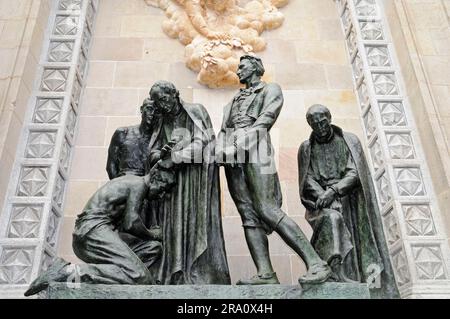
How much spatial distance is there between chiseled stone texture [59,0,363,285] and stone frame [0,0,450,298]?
6.5 inches

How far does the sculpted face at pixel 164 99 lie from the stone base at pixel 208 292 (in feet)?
5.22

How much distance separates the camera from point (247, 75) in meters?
4.62

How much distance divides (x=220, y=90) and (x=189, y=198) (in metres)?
2.53

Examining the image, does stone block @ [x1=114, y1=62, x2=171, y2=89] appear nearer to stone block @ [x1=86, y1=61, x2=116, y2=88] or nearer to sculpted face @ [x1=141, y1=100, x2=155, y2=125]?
stone block @ [x1=86, y1=61, x2=116, y2=88]

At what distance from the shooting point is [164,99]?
14.5 feet

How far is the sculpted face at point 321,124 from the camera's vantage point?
14.5 feet

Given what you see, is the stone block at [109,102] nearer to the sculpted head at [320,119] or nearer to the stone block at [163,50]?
the stone block at [163,50]

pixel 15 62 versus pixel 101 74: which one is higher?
pixel 101 74

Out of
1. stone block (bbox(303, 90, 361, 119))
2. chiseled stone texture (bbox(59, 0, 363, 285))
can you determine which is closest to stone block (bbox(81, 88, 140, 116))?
chiseled stone texture (bbox(59, 0, 363, 285))

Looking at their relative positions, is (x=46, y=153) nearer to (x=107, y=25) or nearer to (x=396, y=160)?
(x=107, y=25)

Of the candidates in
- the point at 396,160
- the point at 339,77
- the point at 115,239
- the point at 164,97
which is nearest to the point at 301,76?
the point at 339,77

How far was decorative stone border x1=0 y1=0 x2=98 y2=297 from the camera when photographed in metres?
4.80
